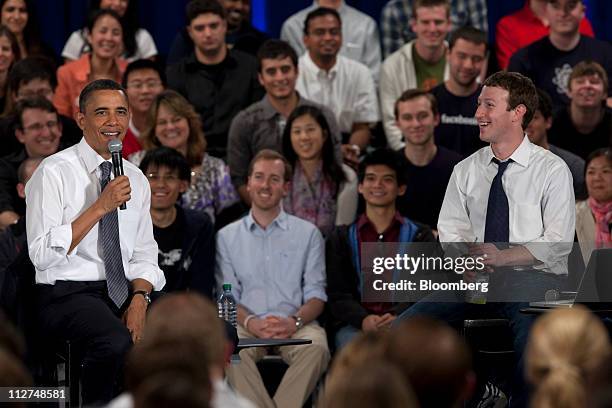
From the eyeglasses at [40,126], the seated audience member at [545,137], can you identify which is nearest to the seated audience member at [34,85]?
the eyeglasses at [40,126]

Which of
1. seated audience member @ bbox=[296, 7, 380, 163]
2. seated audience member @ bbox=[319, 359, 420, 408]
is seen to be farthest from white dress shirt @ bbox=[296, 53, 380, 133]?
seated audience member @ bbox=[319, 359, 420, 408]

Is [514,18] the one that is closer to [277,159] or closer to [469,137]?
[469,137]

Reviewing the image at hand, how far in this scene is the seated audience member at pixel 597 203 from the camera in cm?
650

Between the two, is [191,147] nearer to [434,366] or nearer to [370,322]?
[370,322]

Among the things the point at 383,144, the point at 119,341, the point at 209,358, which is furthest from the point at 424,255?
the point at 209,358

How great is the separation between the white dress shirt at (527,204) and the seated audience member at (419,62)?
7.36ft

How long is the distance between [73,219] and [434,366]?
2571 millimetres

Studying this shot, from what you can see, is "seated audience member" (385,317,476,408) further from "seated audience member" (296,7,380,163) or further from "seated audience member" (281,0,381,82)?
"seated audience member" (281,0,381,82)

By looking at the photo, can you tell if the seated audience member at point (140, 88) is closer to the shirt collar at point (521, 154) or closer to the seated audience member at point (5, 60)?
the seated audience member at point (5, 60)

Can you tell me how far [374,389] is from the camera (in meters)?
2.66

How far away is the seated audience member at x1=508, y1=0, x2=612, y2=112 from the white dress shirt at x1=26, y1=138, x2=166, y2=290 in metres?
3.14

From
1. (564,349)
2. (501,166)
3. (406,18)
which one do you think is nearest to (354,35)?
(406,18)

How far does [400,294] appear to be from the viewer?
5.75m

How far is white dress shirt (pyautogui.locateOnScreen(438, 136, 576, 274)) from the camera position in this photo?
5293mm
